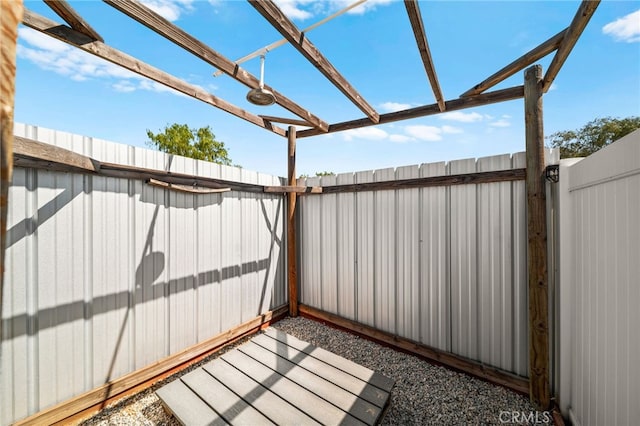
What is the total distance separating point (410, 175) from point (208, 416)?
3109mm

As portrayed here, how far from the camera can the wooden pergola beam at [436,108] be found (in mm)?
2689

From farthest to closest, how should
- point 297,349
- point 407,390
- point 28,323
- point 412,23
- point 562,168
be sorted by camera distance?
point 297,349 → point 407,390 → point 562,168 → point 28,323 → point 412,23

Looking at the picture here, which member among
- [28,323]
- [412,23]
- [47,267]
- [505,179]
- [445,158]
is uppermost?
[412,23]

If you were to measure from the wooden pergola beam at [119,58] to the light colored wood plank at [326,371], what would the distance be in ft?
9.19

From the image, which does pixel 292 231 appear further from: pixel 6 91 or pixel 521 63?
pixel 6 91

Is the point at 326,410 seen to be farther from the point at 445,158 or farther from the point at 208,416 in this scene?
the point at 445,158

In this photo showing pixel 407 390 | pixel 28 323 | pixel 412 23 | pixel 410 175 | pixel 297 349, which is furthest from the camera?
pixel 410 175

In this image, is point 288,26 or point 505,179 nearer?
point 288,26

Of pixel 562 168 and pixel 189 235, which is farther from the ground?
pixel 562 168

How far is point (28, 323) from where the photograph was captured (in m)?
2.03

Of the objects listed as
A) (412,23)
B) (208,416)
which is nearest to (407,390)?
(208,416)

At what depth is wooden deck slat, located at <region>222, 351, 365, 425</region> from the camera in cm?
202

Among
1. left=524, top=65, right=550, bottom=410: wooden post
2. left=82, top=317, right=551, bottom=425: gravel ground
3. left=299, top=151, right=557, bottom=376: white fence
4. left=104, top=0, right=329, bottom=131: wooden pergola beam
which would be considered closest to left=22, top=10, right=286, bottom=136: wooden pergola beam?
left=104, top=0, right=329, bottom=131: wooden pergola beam

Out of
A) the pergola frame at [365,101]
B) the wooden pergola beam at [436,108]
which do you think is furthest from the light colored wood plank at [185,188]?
the wooden pergola beam at [436,108]
